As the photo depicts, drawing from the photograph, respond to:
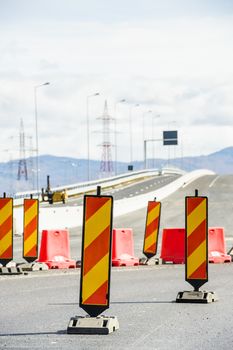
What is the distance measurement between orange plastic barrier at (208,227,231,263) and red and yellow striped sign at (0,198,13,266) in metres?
5.18

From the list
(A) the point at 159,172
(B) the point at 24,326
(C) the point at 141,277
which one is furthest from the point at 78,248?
(A) the point at 159,172

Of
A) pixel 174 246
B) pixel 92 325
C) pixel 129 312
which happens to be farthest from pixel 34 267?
pixel 92 325

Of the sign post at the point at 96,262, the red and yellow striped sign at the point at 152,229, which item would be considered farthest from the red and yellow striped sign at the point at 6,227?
the sign post at the point at 96,262

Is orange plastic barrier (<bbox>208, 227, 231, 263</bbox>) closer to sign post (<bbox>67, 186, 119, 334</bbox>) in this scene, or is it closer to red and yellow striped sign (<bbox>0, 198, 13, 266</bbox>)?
red and yellow striped sign (<bbox>0, 198, 13, 266</bbox>)

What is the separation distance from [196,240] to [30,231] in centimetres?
704

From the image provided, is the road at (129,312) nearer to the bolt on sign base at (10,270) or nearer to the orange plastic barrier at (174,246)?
the bolt on sign base at (10,270)

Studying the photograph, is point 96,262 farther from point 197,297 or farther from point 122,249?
point 122,249

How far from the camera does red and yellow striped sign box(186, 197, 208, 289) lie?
14.4 m

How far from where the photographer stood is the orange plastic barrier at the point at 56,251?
21297 millimetres

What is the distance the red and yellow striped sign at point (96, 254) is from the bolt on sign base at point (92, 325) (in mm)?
96

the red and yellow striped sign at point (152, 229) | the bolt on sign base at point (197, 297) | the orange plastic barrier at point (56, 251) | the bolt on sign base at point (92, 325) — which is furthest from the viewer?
the red and yellow striped sign at point (152, 229)

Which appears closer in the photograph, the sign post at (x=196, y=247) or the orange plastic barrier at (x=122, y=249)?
the sign post at (x=196, y=247)

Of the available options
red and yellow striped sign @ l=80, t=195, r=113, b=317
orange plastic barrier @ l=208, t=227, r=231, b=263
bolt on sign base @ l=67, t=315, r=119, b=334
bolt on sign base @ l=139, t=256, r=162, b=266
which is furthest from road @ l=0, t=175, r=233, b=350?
orange plastic barrier @ l=208, t=227, r=231, b=263

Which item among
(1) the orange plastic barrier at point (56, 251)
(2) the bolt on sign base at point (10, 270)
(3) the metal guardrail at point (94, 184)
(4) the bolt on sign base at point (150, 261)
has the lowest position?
(2) the bolt on sign base at point (10, 270)
